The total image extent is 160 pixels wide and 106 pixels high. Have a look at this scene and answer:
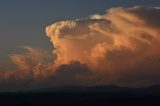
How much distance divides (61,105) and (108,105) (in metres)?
19.0

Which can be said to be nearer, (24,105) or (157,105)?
(24,105)

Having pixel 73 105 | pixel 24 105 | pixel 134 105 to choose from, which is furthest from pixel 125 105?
pixel 24 105

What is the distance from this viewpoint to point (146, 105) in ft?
632

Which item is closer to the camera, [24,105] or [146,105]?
[24,105]

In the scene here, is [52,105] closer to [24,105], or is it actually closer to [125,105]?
[125,105]

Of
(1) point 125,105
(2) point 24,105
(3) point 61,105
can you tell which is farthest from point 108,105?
(2) point 24,105

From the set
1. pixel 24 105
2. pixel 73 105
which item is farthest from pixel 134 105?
pixel 24 105

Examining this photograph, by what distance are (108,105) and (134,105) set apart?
34.2 ft

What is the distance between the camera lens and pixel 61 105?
196 metres

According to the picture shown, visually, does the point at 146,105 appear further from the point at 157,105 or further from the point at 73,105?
the point at 73,105

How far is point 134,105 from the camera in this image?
19438 cm

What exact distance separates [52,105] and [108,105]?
22828mm

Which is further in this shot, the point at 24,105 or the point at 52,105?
the point at 52,105

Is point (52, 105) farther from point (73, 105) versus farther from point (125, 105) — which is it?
point (125, 105)
